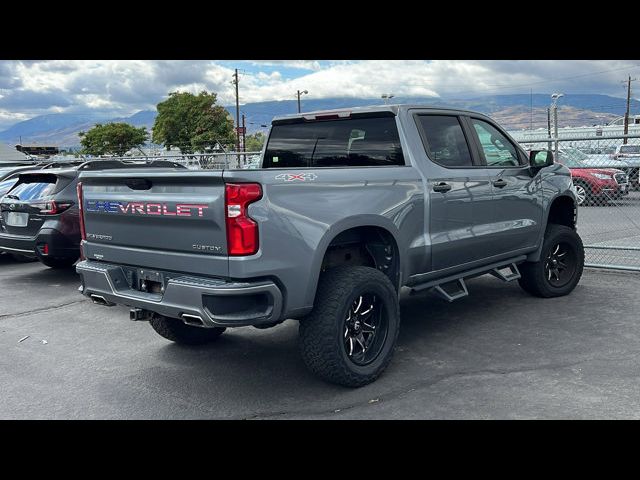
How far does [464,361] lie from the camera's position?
4.92 meters

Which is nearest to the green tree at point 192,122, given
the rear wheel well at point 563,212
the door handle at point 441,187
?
the rear wheel well at point 563,212

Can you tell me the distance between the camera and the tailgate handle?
4199 mm

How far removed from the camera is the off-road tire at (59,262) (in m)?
8.62

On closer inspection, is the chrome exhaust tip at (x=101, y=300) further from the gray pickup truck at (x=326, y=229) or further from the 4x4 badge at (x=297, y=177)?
the 4x4 badge at (x=297, y=177)

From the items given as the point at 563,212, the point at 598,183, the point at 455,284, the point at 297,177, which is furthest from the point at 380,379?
the point at 598,183

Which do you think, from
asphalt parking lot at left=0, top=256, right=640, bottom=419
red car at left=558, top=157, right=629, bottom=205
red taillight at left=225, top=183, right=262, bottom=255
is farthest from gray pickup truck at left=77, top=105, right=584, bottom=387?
red car at left=558, top=157, right=629, bottom=205

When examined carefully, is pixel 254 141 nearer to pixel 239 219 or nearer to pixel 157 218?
pixel 157 218

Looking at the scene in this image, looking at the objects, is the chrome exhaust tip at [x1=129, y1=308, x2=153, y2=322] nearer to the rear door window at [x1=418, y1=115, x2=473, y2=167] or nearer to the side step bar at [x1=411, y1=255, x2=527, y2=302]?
the side step bar at [x1=411, y1=255, x2=527, y2=302]

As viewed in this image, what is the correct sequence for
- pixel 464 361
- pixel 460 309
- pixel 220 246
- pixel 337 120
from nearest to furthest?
pixel 220 246
pixel 464 361
pixel 337 120
pixel 460 309

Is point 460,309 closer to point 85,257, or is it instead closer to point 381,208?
point 381,208

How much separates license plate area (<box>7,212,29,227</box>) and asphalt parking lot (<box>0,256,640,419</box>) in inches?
75.5

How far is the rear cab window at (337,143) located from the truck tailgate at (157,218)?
1825 mm
